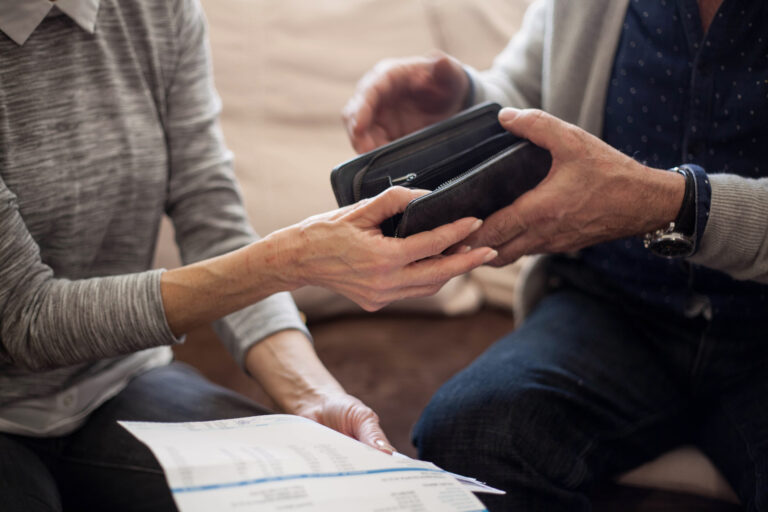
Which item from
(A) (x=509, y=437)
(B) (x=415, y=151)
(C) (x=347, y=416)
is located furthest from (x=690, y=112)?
(C) (x=347, y=416)

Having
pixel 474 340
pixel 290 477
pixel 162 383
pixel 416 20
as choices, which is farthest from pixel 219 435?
pixel 416 20

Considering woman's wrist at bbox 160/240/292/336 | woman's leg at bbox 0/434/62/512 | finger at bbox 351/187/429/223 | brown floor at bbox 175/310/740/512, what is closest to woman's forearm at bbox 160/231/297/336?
woman's wrist at bbox 160/240/292/336

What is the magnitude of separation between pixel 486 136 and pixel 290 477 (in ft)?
1.48

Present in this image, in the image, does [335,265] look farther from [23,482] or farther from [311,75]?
[311,75]

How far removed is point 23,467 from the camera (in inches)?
29.1

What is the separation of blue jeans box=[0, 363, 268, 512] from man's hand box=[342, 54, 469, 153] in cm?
42

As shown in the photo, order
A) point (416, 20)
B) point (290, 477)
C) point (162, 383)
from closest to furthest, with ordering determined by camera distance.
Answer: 1. point (290, 477)
2. point (162, 383)
3. point (416, 20)

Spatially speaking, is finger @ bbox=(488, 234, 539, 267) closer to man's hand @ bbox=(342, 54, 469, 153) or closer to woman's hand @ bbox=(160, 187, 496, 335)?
woman's hand @ bbox=(160, 187, 496, 335)

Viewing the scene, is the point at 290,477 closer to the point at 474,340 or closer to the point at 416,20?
the point at 474,340

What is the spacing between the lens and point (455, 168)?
0.77 m

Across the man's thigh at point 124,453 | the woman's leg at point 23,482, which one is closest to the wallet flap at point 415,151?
the man's thigh at point 124,453

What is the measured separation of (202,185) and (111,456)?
363mm

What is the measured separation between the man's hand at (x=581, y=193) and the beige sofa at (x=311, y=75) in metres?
0.57

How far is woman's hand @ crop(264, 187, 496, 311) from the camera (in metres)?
0.67
